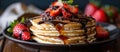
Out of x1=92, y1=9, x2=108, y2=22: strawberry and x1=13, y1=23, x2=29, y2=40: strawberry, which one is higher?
x1=92, y1=9, x2=108, y2=22: strawberry

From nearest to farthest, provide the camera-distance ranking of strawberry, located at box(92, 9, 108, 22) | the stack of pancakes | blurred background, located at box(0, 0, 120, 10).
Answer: the stack of pancakes, strawberry, located at box(92, 9, 108, 22), blurred background, located at box(0, 0, 120, 10)

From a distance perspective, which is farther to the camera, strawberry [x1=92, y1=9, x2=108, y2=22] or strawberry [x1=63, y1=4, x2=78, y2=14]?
strawberry [x1=92, y1=9, x2=108, y2=22]

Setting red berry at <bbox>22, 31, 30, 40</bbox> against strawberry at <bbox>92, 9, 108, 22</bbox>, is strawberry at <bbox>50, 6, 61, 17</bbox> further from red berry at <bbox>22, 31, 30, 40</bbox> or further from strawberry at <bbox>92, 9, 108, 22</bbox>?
strawberry at <bbox>92, 9, 108, 22</bbox>

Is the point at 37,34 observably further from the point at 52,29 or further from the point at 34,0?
the point at 34,0

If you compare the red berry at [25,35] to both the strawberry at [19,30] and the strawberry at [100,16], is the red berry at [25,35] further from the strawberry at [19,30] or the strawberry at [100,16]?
→ the strawberry at [100,16]

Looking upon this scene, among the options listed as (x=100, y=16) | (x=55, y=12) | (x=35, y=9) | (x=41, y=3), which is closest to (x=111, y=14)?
(x=100, y=16)

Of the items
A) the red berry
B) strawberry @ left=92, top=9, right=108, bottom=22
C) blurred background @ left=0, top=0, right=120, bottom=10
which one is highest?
blurred background @ left=0, top=0, right=120, bottom=10

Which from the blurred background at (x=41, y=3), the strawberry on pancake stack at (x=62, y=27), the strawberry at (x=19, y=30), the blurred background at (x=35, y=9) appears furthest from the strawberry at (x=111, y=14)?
the strawberry at (x=19, y=30)

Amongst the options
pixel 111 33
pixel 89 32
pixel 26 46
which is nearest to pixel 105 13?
pixel 111 33

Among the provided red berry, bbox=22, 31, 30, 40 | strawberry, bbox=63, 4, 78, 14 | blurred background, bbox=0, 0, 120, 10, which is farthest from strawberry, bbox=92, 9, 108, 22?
red berry, bbox=22, 31, 30, 40
